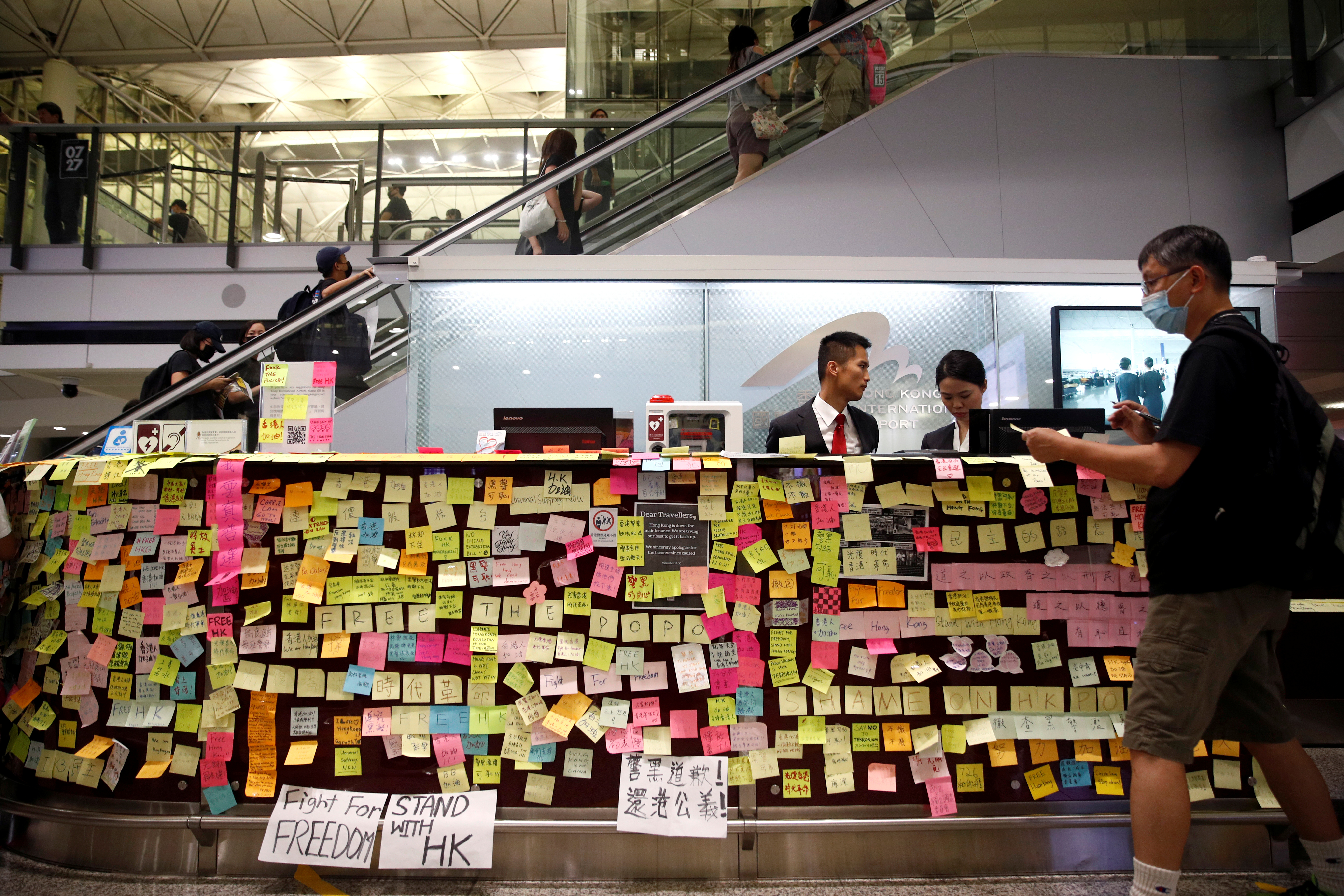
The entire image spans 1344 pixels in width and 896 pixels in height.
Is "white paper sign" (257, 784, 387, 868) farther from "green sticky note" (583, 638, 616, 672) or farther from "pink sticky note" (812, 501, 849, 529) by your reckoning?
"pink sticky note" (812, 501, 849, 529)

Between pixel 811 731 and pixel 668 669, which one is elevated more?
pixel 668 669

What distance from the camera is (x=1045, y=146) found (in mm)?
5121

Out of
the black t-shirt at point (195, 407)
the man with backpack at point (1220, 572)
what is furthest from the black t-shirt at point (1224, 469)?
the black t-shirt at point (195, 407)

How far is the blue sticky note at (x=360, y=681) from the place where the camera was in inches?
89.0

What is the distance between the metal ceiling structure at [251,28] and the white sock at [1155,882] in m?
A: 12.3

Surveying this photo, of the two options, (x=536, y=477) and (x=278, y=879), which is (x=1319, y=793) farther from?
(x=278, y=879)

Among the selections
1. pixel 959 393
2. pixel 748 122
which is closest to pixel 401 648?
pixel 959 393

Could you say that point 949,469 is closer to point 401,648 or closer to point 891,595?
point 891,595

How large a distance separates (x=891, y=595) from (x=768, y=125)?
3.52 meters

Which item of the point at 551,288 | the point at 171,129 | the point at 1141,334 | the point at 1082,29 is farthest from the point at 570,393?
the point at 171,129

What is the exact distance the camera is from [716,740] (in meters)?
2.22

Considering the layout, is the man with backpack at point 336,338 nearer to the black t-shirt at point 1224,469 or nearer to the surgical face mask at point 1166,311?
the surgical face mask at point 1166,311

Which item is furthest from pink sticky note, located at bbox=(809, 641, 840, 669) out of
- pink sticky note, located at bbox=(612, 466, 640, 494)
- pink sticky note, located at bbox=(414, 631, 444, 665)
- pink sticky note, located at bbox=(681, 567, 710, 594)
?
pink sticky note, located at bbox=(414, 631, 444, 665)

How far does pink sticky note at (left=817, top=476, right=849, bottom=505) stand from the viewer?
2.28m
